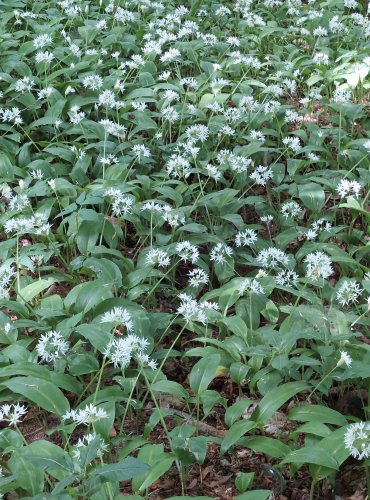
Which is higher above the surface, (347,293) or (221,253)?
Answer: (347,293)

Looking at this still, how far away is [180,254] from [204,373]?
0.71m

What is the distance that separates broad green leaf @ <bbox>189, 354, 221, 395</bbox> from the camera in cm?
261

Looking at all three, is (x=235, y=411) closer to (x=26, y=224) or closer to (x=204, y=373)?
(x=204, y=373)

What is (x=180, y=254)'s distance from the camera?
3.16 meters

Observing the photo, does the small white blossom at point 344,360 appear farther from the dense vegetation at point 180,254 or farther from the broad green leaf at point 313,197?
the broad green leaf at point 313,197

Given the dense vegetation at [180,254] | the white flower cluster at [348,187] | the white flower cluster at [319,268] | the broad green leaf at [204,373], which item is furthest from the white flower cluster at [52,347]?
the white flower cluster at [348,187]

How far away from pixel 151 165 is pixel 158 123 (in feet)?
1.89

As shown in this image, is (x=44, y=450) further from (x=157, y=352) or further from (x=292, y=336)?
(x=292, y=336)

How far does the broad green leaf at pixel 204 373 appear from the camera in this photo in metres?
2.61

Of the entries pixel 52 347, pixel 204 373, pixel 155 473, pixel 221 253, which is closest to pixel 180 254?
pixel 221 253

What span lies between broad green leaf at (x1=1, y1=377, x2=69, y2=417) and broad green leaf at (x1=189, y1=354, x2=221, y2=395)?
515mm

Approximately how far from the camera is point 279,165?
4281 millimetres

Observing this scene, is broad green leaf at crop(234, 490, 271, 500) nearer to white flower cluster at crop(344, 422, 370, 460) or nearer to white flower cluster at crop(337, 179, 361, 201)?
white flower cluster at crop(344, 422, 370, 460)

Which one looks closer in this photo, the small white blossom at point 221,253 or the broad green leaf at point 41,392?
the broad green leaf at point 41,392
